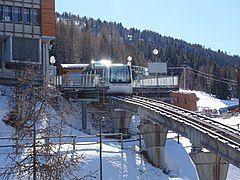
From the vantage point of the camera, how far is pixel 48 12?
46.5 metres

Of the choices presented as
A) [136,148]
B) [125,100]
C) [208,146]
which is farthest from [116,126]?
[208,146]

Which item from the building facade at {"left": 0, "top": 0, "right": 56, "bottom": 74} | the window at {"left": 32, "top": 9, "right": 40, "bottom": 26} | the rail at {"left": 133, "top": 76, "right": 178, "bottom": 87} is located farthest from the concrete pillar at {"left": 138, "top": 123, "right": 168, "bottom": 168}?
the window at {"left": 32, "top": 9, "right": 40, "bottom": 26}

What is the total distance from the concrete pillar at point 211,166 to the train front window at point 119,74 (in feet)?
61.1

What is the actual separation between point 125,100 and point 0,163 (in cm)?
1387

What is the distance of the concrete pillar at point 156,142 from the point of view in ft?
107

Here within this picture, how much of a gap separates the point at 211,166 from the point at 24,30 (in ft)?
88.5

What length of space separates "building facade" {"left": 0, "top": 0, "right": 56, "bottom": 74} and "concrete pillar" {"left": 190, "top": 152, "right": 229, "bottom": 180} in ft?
76.8

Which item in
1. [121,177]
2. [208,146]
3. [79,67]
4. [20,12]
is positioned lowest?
[121,177]

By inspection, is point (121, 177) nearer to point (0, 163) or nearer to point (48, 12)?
point (0, 163)

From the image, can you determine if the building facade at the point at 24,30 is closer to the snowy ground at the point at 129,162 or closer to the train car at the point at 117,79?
the train car at the point at 117,79

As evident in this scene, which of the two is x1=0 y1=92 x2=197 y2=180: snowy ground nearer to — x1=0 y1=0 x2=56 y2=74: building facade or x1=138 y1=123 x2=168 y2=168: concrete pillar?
x1=138 y1=123 x2=168 y2=168: concrete pillar

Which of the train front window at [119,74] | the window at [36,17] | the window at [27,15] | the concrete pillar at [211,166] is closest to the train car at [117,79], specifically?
the train front window at [119,74]

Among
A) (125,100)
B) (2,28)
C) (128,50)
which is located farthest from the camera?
(128,50)

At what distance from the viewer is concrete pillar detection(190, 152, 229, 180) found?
77.0 feet
